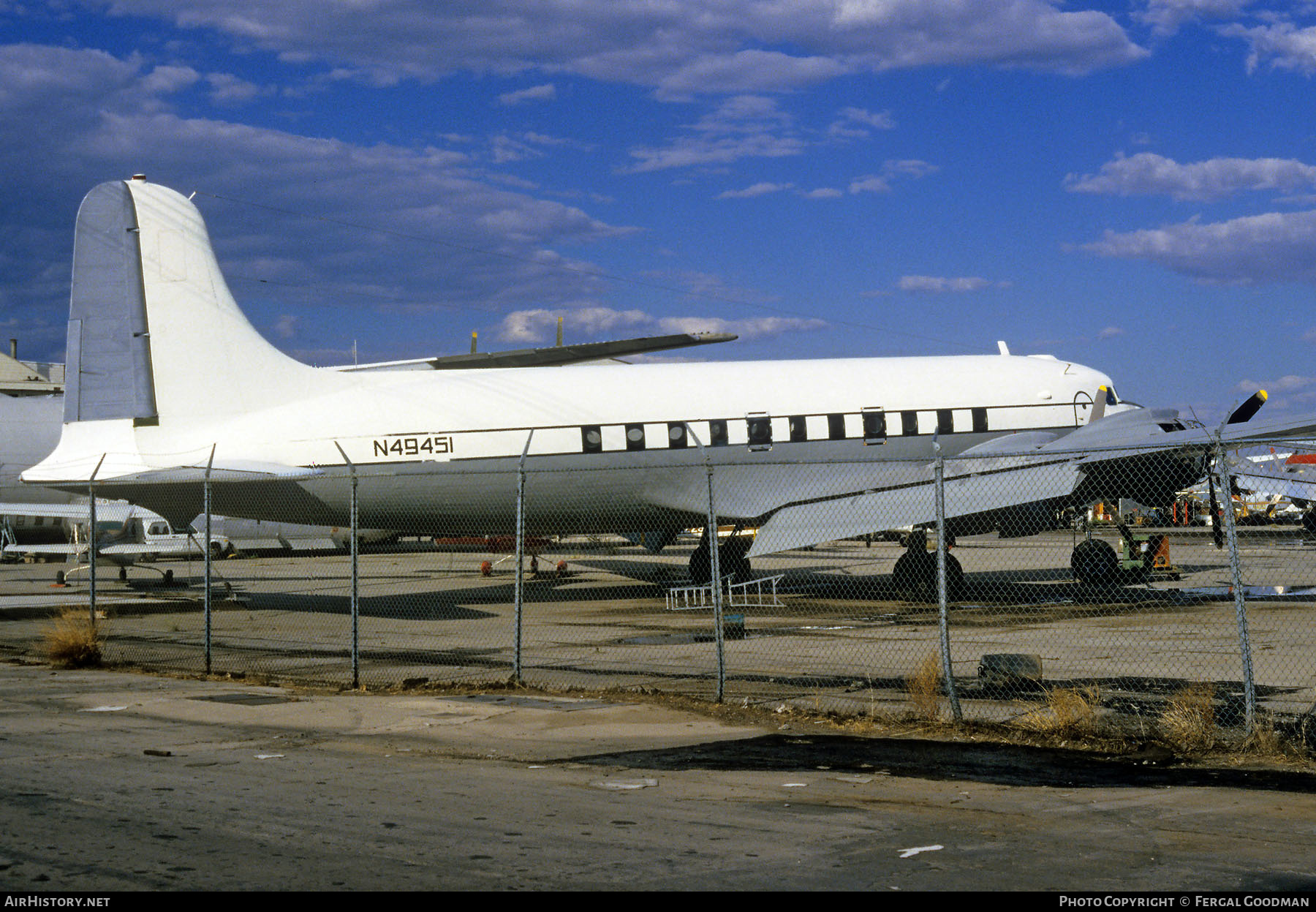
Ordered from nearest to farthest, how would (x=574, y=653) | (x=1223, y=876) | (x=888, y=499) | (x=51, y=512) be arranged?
(x=1223, y=876) < (x=574, y=653) < (x=888, y=499) < (x=51, y=512)

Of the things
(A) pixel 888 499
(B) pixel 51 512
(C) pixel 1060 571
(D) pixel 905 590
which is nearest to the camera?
(A) pixel 888 499

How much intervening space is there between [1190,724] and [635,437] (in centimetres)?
1425

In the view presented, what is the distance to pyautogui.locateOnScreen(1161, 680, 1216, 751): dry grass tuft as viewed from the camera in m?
9.34

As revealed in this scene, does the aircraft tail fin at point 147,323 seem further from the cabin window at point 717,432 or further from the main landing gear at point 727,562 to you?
the main landing gear at point 727,562

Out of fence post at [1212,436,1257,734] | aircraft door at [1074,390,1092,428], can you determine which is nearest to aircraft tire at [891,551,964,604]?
aircraft door at [1074,390,1092,428]

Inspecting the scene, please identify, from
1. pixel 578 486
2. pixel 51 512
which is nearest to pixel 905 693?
pixel 578 486

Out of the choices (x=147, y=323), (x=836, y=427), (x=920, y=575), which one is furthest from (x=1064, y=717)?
(x=147, y=323)

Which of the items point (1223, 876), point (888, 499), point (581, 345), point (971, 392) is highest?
point (581, 345)

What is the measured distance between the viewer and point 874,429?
23453 mm

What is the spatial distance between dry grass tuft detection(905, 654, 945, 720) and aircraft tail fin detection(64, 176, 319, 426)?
14425mm

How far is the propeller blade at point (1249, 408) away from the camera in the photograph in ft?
75.2

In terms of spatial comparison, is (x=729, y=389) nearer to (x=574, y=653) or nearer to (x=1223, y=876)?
(x=574, y=653)
